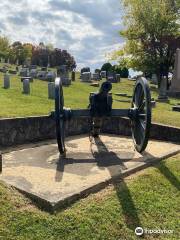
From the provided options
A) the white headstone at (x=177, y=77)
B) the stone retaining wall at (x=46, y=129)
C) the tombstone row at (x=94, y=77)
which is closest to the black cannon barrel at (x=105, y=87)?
the stone retaining wall at (x=46, y=129)

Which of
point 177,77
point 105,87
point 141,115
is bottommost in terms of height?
point 141,115

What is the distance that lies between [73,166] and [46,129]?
2555mm

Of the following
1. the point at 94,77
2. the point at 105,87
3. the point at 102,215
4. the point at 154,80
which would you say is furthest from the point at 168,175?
the point at 154,80

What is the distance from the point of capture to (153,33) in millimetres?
32875

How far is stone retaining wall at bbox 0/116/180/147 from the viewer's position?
8.25m

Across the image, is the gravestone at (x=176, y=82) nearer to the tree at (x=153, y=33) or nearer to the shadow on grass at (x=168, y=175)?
the tree at (x=153, y=33)

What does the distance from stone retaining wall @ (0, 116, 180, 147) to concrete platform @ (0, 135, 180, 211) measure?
40 centimetres

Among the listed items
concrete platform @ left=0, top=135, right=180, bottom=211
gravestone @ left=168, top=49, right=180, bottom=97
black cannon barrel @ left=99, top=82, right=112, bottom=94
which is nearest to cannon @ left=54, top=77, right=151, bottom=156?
black cannon barrel @ left=99, top=82, right=112, bottom=94

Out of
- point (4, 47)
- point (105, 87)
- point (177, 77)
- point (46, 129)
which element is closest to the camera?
point (105, 87)

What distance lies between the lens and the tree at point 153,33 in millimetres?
32375

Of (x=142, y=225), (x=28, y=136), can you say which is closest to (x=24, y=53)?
(x=28, y=136)

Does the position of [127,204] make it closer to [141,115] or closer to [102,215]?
[102,215]

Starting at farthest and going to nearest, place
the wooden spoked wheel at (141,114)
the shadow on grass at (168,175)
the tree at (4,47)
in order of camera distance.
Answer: the tree at (4,47), the wooden spoked wheel at (141,114), the shadow on grass at (168,175)

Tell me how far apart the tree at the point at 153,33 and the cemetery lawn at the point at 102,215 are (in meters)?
27.2
